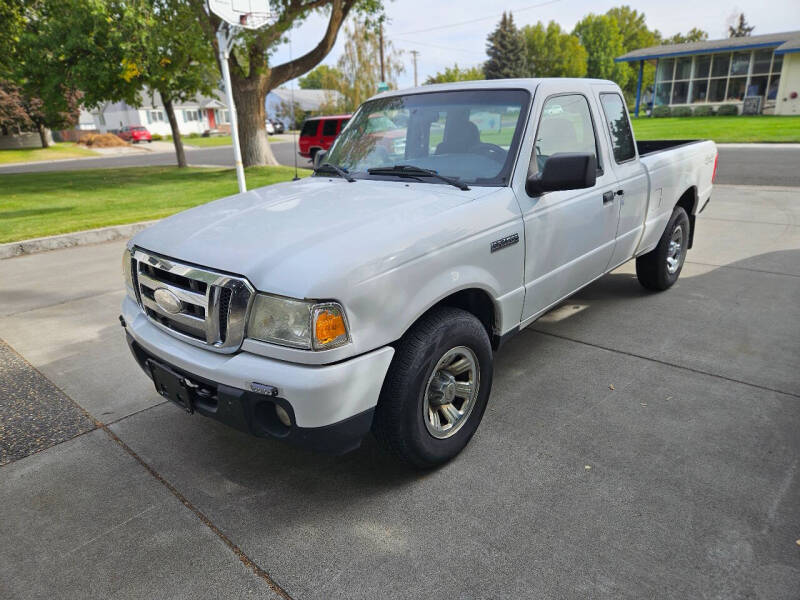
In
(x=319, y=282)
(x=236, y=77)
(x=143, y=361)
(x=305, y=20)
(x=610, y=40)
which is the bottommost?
(x=143, y=361)

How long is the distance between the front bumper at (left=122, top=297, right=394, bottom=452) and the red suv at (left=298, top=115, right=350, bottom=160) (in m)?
17.9

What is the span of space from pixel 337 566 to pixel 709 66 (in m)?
45.7

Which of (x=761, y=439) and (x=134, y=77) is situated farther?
(x=134, y=77)

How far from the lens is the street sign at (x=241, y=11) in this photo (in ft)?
25.7

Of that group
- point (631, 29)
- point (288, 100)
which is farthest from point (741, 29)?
point (288, 100)

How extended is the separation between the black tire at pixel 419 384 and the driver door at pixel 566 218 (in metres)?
0.71

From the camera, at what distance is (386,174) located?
139 inches

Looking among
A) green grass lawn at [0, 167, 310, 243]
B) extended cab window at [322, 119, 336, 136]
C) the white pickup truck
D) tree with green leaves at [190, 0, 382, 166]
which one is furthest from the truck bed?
extended cab window at [322, 119, 336, 136]

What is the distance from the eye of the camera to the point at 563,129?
12.3 ft

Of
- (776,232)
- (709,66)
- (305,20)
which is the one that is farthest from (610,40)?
(776,232)

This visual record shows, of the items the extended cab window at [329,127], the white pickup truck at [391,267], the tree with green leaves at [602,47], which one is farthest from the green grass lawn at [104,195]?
the tree with green leaves at [602,47]

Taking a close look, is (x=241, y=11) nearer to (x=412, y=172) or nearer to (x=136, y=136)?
(x=412, y=172)

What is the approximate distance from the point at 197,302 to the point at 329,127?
1845 centimetres

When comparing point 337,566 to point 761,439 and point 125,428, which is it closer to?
point 125,428
